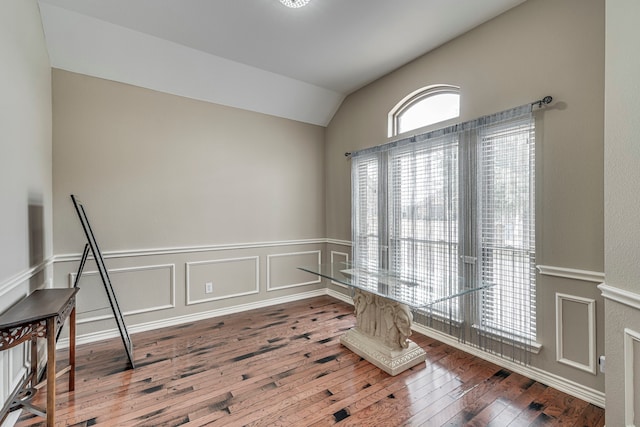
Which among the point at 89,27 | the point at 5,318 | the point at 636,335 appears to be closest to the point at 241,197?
the point at 89,27

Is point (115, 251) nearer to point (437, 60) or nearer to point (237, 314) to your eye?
point (237, 314)

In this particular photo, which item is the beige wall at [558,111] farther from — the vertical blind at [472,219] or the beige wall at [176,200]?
the beige wall at [176,200]

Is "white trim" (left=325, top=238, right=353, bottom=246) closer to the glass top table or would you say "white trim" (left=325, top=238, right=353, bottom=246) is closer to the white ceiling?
the glass top table

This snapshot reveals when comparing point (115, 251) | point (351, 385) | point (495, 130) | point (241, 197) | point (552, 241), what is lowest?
point (351, 385)

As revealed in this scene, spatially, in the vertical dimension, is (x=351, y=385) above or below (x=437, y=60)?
below

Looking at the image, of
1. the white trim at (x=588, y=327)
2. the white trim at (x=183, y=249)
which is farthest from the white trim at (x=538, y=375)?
the white trim at (x=183, y=249)

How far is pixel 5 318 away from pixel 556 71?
3779 millimetres

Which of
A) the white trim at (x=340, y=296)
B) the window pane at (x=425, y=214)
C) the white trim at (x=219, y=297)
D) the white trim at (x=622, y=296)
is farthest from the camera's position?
the white trim at (x=340, y=296)

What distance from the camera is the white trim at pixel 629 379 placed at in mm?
1394

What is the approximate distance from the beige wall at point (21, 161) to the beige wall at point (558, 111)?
132 inches

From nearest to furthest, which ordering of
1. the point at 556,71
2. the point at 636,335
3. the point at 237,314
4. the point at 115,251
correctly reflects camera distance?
the point at 636,335, the point at 556,71, the point at 115,251, the point at 237,314

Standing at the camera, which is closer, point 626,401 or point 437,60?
point 626,401

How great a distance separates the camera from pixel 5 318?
1.46 meters

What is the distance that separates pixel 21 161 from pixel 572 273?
384cm
